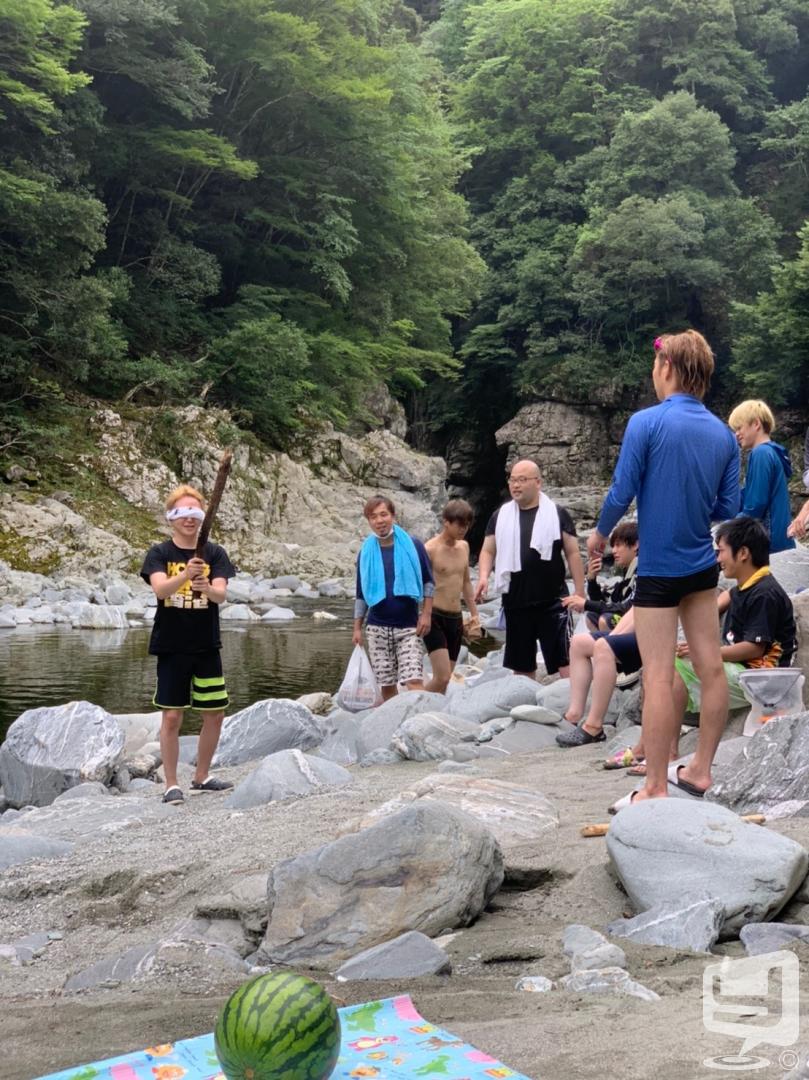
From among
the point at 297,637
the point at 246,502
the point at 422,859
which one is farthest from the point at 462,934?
the point at 246,502

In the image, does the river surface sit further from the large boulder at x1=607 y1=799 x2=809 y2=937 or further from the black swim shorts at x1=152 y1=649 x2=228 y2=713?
the large boulder at x1=607 y1=799 x2=809 y2=937

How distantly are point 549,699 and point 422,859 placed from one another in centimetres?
377

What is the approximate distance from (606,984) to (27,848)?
3125 millimetres

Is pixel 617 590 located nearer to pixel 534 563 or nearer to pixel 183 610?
pixel 534 563

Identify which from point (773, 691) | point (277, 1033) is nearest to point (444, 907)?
point (277, 1033)

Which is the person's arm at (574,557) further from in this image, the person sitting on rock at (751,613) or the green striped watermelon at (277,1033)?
the green striped watermelon at (277,1033)

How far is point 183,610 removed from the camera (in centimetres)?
581

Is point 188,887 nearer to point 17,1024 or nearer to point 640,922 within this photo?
point 17,1024

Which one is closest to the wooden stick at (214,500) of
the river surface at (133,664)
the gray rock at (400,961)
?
the gray rock at (400,961)

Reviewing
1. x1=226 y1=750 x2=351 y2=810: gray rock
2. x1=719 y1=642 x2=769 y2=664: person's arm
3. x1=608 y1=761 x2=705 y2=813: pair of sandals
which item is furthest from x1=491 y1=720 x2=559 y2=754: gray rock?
x1=608 y1=761 x2=705 y2=813: pair of sandals

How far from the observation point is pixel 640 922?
10.2 feet

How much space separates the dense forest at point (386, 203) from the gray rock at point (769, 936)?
65.8 feet

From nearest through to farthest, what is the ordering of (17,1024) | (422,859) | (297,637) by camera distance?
1. (17,1024)
2. (422,859)
3. (297,637)

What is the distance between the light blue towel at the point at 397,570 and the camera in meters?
7.28
